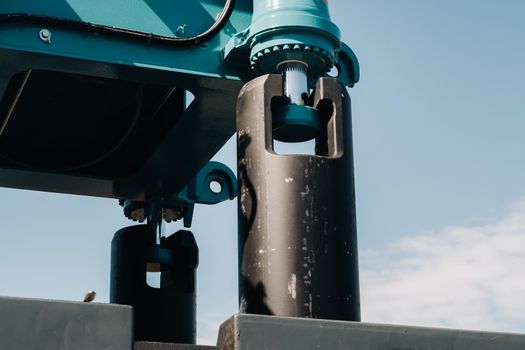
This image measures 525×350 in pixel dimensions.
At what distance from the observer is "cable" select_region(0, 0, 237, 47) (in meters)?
7.91

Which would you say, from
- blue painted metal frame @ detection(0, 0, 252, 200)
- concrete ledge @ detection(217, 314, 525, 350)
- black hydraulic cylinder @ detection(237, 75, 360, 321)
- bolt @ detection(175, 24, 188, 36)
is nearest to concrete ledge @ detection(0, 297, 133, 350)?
concrete ledge @ detection(217, 314, 525, 350)

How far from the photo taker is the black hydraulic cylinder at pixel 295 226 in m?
6.76

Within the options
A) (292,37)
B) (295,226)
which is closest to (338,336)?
(295,226)

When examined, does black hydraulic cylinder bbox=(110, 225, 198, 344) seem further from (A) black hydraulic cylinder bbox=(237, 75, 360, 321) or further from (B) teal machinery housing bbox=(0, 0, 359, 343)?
(A) black hydraulic cylinder bbox=(237, 75, 360, 321)

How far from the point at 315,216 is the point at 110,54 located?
2276 mm

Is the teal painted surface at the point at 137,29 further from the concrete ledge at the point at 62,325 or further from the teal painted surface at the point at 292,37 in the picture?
the concrete ledge at the point at 62,325

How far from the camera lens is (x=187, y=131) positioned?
968 centimetres

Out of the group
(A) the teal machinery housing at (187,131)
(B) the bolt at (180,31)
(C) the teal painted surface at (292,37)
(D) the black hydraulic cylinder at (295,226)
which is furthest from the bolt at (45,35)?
(D) the black hydraulic cylinder at (295,226)

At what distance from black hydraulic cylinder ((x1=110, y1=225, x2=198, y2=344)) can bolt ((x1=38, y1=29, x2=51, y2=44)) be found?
10.5 feet

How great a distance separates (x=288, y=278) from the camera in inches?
266

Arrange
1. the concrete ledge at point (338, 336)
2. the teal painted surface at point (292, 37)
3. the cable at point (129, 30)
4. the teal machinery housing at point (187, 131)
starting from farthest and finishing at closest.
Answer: the cable at point (129, 30) → the teal painted surface at point (292, 37) → the teal machinery housing at point (187, 131) → the concrete ledge at point (338, 336)

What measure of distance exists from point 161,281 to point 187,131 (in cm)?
182

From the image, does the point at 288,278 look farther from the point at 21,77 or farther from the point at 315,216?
the point at 21,77

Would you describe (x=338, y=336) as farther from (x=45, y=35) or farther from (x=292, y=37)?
(x=45, y=35)
